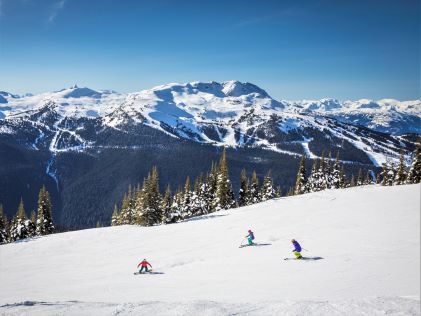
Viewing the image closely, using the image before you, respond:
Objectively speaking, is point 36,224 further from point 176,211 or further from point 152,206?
point 176,211

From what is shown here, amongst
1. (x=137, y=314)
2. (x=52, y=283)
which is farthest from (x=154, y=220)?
(x=137, y=314)

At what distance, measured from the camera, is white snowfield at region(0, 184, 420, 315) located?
11289 millimetres

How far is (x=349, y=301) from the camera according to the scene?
11.0 meters

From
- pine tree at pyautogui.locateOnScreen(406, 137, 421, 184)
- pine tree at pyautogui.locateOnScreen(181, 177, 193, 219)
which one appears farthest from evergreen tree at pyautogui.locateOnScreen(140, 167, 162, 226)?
pine tree at pyautogui.locateOnScreen(406, 137, 421, 184)

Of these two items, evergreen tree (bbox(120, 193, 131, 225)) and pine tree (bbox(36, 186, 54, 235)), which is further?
evergreen tree (bbox(120, 193, 131, 225))

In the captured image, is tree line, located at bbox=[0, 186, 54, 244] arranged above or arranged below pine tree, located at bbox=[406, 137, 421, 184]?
below

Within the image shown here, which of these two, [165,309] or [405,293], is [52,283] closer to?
[165,309]

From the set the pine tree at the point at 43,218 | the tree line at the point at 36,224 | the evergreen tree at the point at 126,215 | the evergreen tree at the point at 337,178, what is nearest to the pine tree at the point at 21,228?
the tree line at the point at 36,224

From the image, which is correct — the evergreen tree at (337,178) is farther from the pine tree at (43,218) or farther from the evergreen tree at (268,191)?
the pine tree at (43,218)

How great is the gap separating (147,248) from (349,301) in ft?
77.5

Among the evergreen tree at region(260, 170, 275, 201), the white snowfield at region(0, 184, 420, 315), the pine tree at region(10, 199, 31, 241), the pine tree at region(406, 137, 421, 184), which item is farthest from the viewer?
the evergreen tree at region(260, 170, 275, 201)

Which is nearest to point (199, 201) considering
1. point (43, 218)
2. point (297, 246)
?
Result: point (43, 218)

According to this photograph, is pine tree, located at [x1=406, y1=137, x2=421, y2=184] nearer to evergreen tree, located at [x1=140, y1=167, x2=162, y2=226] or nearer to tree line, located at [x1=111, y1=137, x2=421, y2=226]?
tree line, located at [x1=111, y1=137, x2=421, y2=226]

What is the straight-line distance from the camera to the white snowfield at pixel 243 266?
11289 millimetres
